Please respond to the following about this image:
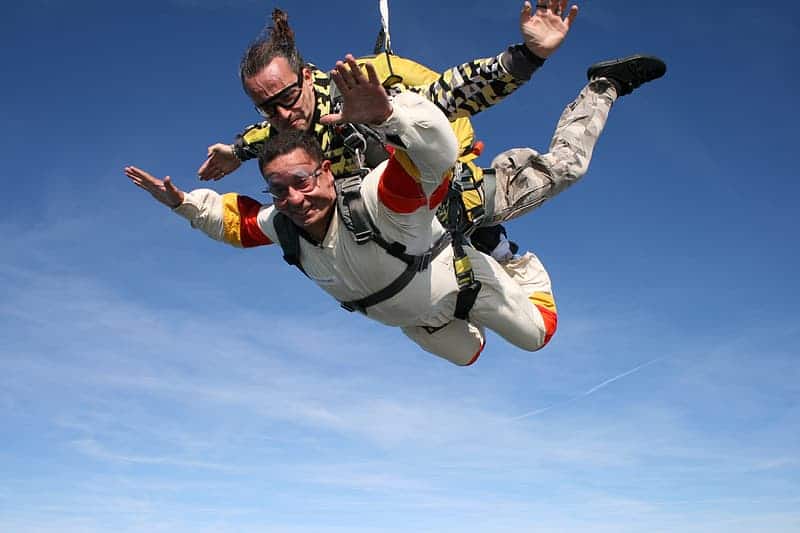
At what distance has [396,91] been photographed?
4.82 m

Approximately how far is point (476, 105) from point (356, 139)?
0.76 meters

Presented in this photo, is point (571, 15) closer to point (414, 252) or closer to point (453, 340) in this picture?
point (414, 252)

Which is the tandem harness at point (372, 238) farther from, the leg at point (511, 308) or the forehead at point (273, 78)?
the forehead at point (273, 78)

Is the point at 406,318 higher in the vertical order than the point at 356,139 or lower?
lower

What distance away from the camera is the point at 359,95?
12.6 ft

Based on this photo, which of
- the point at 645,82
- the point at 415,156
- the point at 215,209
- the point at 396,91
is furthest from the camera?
the point at 645,82

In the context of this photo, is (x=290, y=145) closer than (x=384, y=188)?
No

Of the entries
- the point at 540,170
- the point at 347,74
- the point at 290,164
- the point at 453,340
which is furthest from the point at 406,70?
the point at 453,340

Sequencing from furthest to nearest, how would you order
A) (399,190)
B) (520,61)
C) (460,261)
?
(460,261) < (520,61) < (399,190)

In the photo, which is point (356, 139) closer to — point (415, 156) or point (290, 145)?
point (290, 145)

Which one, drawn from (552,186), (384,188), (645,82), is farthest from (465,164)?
(645,82)

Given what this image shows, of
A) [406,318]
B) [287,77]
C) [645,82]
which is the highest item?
[645,82]

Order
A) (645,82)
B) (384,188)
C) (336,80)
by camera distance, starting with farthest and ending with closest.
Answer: (645,82), (384,188), (336,80)

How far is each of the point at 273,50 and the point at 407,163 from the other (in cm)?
136
